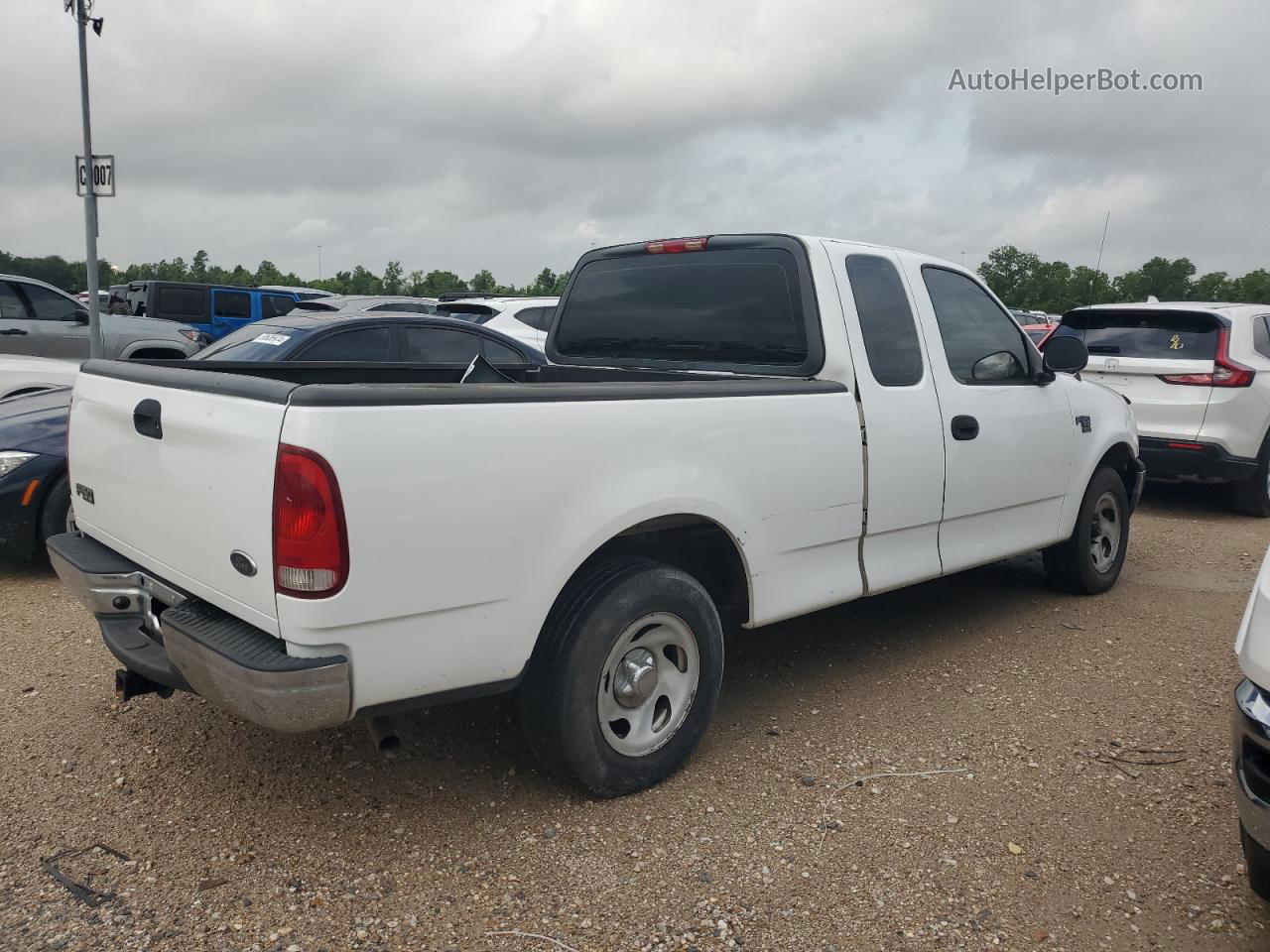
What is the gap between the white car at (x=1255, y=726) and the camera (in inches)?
94.3

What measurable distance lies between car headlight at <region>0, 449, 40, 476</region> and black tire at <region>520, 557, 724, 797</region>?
3693mm

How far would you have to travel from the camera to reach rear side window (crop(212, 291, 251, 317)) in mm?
20375

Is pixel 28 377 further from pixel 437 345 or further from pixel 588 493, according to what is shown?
pixel 588 493

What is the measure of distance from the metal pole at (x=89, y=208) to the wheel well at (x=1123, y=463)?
427 inches

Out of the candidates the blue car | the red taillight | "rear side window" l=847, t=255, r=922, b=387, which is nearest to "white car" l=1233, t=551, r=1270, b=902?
"rear side window" l=847, t=255, r=922, b=387

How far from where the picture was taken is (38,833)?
9.99 feet

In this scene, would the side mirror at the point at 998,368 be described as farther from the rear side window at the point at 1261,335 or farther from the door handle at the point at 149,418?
the rear side window at the point at 1261,335

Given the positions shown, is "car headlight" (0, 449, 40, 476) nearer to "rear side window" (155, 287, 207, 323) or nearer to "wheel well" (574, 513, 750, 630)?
"wheel well" (574, 513, 750, 630)

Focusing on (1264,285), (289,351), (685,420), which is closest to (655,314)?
(685,420)

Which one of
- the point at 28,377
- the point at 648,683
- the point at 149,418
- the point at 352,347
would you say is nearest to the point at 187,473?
the point at 149,418

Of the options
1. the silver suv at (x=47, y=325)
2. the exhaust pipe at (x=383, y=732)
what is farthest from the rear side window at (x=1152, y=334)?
the silver suv at (x=47, y=325)

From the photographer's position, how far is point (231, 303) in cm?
2059

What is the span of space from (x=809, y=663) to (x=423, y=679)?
2.36 metres

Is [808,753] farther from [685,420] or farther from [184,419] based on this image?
[184,419]
